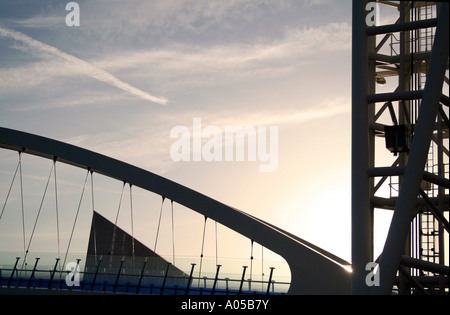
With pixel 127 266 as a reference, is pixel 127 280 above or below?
below

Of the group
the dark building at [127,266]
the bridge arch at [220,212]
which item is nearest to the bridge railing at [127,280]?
the dark building at [127,266]

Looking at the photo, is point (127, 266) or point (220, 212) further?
point (127, 266)

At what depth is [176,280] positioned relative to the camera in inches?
897

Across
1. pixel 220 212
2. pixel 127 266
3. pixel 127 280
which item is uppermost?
pixel 220 212

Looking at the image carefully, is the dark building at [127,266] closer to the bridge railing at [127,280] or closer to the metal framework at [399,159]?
the bridge railing at [127,280]

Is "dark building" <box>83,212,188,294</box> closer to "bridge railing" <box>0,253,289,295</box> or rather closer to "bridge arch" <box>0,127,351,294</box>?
"bridge railing" <box>0,253,289,295</box>

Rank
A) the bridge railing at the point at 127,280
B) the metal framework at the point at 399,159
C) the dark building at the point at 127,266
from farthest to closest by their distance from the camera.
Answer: the dark building at the point at 127,266 < the bridge railing at the point at 127,280 < the metal framework at the point at 399,159

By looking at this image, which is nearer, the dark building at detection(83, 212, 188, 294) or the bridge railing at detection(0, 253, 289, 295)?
the bridge railing at detection(0, 253, 289, 295)

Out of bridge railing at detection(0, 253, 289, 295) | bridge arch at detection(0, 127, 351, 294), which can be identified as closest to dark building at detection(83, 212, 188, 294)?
bridge railing at detection(0, 253, 289, 295)

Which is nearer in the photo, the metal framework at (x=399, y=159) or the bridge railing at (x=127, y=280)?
the metal framework at (x=399, y=159)

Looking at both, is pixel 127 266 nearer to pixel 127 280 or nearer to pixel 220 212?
pixel 127 280

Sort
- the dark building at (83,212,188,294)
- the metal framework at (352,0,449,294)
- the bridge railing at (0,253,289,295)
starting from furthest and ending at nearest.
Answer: the dark building at (83,212,188,294)
the bridge railing at (0,253,289,295)
the metal framework at (352,0,449,294)

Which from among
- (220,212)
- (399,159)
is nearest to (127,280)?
(220,212)
